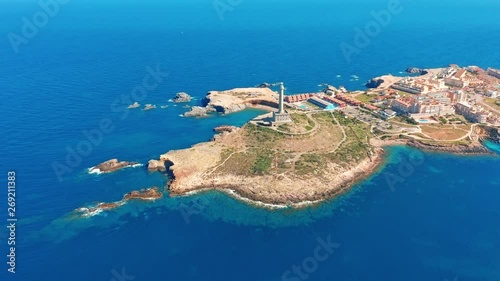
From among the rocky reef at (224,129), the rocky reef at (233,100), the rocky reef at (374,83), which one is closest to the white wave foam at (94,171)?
the rocky reef at (224,129)

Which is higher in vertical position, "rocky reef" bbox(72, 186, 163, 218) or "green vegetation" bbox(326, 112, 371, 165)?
"rocky reef" bbox(72, 186, 163, 218)

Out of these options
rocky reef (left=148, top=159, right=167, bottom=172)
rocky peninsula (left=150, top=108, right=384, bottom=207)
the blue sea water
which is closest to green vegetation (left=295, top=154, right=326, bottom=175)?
rocky peninsula (left=150, top=108, right=384, bottom=207)

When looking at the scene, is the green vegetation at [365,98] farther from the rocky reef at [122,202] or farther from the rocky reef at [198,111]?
the rocky reef at [122,202]

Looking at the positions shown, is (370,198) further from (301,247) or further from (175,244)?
(175,244)

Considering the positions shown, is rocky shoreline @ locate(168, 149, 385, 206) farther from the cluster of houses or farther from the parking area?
the cluster of houses

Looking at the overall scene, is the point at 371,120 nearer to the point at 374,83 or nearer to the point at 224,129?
the point at 374,83

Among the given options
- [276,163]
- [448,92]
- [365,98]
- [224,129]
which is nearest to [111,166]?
[224,129]

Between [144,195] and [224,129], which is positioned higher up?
[224,129]

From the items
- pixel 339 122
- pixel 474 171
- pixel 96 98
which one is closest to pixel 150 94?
pixel 96 98

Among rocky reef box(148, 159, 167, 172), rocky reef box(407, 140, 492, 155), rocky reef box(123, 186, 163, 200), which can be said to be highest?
rocky reef box(148, 159, 167, 172)
